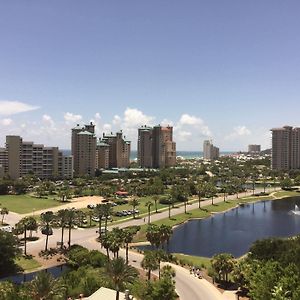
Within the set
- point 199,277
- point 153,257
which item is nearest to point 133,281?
point 153,257

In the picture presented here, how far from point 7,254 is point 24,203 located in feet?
222

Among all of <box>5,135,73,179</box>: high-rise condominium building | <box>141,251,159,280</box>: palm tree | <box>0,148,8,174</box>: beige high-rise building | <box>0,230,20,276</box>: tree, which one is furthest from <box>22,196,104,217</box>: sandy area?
<box>141,251,159,280</box>: palm tree

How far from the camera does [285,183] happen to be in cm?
17612

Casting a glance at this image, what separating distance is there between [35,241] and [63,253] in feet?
35.0

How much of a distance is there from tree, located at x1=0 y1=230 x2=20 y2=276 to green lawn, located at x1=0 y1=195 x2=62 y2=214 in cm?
5064

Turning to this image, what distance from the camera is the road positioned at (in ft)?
165

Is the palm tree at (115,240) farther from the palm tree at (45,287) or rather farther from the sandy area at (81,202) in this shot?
the sandy area at (81,202)

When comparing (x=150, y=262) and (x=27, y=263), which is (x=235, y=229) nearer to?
(x=27, y=263)

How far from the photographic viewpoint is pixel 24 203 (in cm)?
12950

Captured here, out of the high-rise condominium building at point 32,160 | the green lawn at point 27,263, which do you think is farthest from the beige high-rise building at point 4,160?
the green lawn at point 27,263

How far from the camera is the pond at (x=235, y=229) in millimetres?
84688

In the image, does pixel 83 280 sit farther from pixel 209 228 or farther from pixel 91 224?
pixel 209 228

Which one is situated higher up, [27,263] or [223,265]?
[223,265]

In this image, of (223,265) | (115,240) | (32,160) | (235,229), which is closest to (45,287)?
(115,240)
